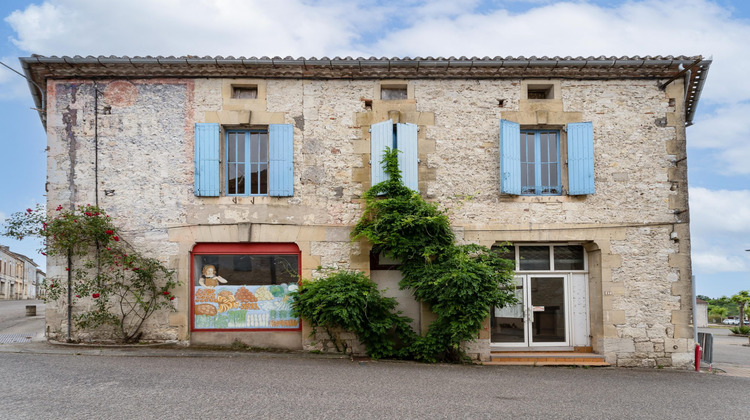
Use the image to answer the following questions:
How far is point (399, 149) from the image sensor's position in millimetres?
9117

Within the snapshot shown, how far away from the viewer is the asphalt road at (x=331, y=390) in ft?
17.1

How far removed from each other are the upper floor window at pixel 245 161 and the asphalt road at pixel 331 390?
299 centimetres

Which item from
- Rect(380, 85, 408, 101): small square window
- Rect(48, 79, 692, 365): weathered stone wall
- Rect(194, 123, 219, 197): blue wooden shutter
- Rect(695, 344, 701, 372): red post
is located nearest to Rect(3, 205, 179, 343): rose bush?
Rect(48, 79, 692, 365): weathered stone wall

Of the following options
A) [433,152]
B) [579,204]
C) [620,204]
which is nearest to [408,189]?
[433,152]

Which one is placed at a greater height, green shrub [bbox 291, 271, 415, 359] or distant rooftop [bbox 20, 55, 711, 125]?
distant rooftop [bbox 20, 55, 711, 125]

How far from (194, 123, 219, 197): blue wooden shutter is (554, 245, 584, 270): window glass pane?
662cm

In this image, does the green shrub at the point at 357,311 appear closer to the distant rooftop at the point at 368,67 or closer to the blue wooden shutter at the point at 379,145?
the blue wooden shutter at the point at 379,145

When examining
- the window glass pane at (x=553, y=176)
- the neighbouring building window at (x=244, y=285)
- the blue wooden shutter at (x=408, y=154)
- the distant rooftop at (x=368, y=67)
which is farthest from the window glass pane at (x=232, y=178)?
the window glass pane at (x=553, y=176)

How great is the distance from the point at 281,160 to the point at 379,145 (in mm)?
1830

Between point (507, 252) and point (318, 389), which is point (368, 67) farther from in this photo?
point (318, 389)

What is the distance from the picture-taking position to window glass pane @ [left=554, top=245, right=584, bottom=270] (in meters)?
9.68

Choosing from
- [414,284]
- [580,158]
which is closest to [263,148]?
[414,284]

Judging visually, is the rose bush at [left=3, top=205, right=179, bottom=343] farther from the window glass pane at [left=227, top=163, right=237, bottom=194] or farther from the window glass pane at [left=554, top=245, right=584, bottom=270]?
the window glass pane at [left=554, top=245, right=584, bottom=270]

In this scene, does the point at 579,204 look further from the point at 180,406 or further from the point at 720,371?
the point at 180,406
